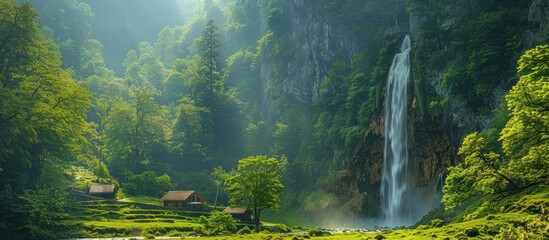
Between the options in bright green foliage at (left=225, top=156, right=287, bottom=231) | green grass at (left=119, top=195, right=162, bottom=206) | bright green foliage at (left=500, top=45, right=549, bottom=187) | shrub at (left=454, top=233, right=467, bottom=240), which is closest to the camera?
shrub at (left=454, top=233, right=467, bottom=240)

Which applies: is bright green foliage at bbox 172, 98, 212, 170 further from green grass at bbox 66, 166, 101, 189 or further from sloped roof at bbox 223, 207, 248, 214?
sloped roof at bbox 223, 207, 248, 214

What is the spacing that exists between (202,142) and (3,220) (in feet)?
206

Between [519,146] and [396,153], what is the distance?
41.8m

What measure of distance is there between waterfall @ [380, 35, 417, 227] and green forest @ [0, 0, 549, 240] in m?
0.28

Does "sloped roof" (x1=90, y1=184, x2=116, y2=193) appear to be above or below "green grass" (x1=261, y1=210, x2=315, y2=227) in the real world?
above

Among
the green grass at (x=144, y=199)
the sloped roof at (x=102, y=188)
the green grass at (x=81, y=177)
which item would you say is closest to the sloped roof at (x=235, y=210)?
the green grass at (x=144, y=199)

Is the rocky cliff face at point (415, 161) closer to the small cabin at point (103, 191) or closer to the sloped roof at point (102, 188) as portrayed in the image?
the small cabin at point (103, 191)

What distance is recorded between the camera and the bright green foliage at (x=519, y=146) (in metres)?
29.4

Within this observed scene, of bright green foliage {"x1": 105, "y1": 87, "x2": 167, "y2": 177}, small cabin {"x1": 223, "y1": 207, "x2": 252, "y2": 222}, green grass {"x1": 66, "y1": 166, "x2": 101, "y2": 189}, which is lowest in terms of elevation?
small cabin {"x1": 223, "y1": 207, "x2": 252, "y2": 222}

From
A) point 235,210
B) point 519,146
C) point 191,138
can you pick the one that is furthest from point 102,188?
point 519,146

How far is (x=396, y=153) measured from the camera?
2943 inches

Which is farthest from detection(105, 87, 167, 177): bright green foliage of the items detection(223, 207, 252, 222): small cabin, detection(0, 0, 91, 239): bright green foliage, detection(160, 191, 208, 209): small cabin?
detection(223, 207, 252, 222): small cabin

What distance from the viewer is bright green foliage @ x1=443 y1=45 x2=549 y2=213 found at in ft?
96.3

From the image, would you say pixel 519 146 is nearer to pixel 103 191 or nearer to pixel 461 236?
pixel 461 236
